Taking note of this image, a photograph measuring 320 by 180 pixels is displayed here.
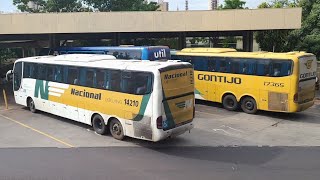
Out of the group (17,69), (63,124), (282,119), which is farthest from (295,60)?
(17,69)

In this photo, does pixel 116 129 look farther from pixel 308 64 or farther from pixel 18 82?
pixel 308 64

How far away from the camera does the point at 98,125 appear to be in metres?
14.6

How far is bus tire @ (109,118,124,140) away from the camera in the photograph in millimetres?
13473

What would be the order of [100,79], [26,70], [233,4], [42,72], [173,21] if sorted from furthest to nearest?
[233,4] → [173,21] → [26,70] → [42,72] → [100,79]

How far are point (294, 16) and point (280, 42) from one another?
43.1 ft

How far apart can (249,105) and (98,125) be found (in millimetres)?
7571

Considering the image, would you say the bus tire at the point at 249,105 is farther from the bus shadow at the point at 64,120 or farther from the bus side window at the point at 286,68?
the bus shadow at the point at 64,120

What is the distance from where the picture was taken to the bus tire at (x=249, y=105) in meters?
18.1

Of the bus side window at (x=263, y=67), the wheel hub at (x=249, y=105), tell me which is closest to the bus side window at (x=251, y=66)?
the bus side window at (x=263, y=67)

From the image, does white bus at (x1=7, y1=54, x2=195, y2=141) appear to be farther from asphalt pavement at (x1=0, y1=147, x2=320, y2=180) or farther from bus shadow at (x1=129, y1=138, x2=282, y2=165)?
asphalt pavement at (x1=0, y1=147, x2=320, y2=180)

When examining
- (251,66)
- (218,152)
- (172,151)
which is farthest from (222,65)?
(172,151)

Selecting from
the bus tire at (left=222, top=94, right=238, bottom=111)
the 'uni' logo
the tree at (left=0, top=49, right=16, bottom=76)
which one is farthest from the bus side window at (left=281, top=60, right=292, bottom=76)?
the tree at (left=0, top=49, right=16, bottom=76)

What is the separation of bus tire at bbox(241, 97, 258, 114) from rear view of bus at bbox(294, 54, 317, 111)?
2.04 meters

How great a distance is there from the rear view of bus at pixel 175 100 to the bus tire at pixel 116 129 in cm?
182
